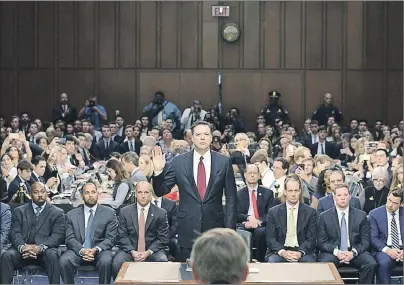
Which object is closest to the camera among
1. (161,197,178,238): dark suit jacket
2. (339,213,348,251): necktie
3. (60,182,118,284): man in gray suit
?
(60,182,118,284): man in gray suit

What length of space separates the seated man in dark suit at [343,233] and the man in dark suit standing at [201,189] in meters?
1.55

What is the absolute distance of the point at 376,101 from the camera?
24.4 m

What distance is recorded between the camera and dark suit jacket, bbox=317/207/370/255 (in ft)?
30.6

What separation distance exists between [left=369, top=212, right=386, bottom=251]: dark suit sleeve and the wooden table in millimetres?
2158

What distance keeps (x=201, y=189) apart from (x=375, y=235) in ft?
7.14

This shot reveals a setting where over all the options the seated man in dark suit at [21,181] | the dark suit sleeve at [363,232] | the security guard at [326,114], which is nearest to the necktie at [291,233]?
the dark suit sleeve at [363,232]

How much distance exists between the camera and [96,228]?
940 centimetres

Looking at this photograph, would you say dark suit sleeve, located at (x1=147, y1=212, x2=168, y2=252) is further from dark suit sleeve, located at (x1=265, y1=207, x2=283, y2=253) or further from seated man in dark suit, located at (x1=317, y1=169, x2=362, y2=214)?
seated man in dark suit, located at (x1=317, y1=169, x2=362, y2=214)

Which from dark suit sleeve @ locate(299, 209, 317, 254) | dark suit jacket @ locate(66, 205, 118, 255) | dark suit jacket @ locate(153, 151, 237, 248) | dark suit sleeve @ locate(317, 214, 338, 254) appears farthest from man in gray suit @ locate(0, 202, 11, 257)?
dark suit sleeve @ locate(317, 214, 338, 254)

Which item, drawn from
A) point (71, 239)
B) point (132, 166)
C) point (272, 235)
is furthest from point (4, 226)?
point (272, 235)

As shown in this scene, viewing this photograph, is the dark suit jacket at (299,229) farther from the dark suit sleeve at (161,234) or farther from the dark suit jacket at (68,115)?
the dark suit jacket at (68,115)

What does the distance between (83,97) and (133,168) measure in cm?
1337

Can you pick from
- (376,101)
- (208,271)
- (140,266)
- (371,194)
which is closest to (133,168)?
(371,194)

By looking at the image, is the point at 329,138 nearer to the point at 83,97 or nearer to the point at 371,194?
the point at 83,97
